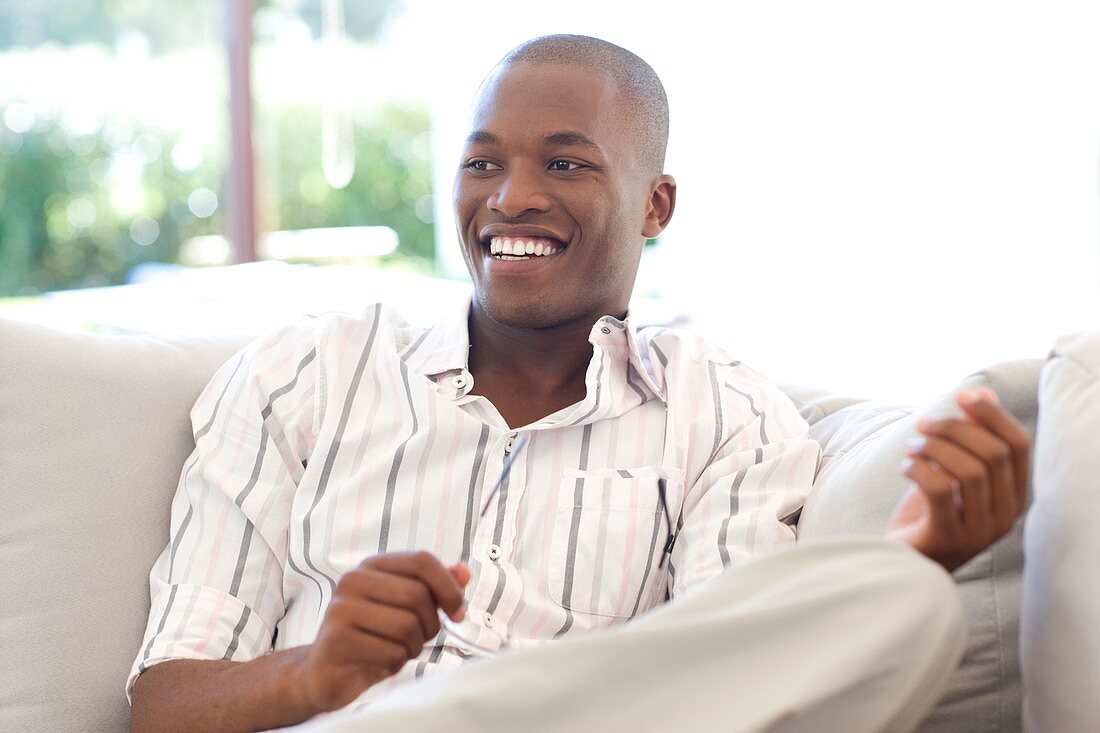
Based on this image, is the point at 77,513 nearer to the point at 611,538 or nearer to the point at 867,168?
the point at 611,538

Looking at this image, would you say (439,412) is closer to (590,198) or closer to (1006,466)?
(590,198)

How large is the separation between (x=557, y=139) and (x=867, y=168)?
3.16m

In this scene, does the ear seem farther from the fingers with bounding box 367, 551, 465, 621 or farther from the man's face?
the fingers with bounding box 367, 551, 465, 621

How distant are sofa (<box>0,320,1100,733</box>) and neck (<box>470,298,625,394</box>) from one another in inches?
12.5

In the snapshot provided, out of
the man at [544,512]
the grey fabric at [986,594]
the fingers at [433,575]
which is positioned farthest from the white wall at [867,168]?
the fingers at [433,575]

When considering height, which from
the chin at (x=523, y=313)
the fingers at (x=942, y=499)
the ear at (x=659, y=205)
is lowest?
the fingers at (x=942, y=499)

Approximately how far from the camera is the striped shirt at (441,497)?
1274 mm

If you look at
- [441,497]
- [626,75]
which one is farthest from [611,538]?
[626,75]

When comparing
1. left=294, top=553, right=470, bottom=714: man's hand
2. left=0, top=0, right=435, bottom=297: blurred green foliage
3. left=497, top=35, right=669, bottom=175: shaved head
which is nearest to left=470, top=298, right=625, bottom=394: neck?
left=497, top=35, right=669, bottom=175: shaved head

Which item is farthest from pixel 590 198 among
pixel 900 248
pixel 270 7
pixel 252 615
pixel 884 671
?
pixel 270 7

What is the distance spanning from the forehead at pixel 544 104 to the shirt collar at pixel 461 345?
23cm

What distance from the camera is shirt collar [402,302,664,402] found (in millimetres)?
1421

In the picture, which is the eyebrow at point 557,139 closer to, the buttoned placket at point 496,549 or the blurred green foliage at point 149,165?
the buttoned placket at point 496,549

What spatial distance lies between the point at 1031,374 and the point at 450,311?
69 centimetres
